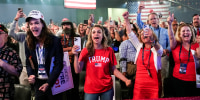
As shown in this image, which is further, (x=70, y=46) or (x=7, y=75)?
(x=70, y=46)

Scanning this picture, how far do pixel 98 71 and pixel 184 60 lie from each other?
1.40 m

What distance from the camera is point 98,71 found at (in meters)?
2.62

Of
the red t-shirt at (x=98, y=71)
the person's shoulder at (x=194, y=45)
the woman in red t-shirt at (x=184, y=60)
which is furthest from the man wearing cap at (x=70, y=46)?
the person's shoulder at (x=194, y=45)

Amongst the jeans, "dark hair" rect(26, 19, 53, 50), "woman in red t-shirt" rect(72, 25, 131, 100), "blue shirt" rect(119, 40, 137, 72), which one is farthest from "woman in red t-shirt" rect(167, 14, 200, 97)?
"dark hair" rect(26, 19, 53, 50)

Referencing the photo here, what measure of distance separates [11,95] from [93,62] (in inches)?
42.0

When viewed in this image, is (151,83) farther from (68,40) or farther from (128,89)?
(68,40)

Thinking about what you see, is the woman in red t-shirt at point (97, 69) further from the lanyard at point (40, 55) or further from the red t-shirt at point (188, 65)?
the red t-shirt at point (188, 65)

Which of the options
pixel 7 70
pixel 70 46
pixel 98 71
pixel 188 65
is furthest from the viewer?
pixel 70 46

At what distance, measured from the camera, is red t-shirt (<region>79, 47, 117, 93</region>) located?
8.55 feet

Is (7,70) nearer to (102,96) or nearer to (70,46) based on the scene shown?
(102,96)

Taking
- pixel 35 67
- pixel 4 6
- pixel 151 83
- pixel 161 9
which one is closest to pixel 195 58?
pixel 151 83

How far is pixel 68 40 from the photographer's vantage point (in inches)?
147

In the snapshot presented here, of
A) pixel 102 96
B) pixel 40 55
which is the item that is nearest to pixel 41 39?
pixel 40 55

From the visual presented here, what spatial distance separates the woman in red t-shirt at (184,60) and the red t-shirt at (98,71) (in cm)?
111
